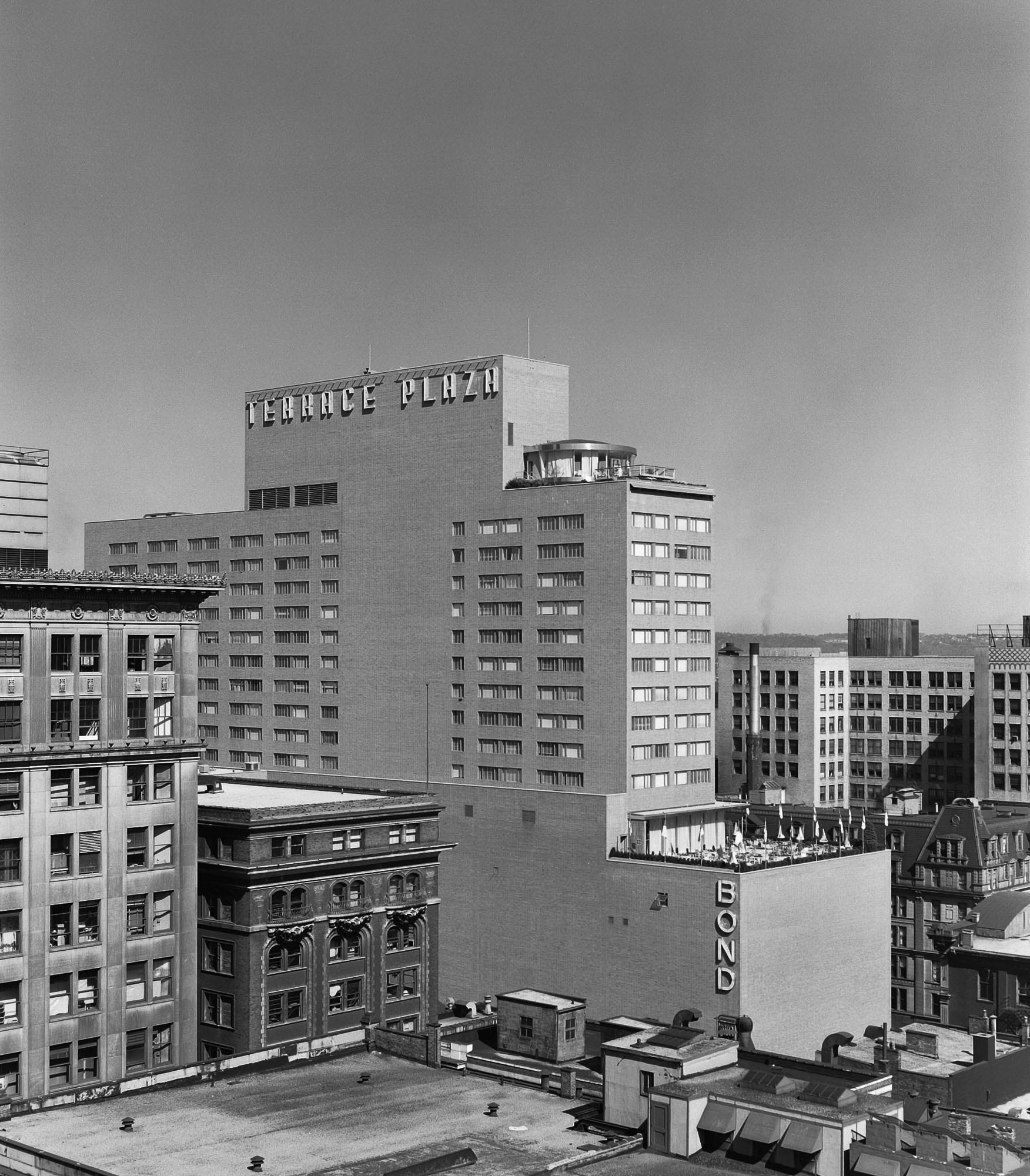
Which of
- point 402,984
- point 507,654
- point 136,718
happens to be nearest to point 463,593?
point 507,654

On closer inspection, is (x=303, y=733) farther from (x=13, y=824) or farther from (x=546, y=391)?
(x=13, y=824)

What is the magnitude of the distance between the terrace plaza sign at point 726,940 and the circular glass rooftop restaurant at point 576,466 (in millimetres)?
45693

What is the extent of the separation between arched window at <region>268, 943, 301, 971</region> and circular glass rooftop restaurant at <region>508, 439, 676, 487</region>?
59443 mm

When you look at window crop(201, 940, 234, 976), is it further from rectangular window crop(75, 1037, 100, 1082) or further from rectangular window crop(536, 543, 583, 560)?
rectangular window crop(536, 543, 583, 560)

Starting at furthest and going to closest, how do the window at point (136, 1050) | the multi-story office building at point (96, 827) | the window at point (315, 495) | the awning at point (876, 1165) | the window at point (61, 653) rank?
1. the window at point (315, 495)
2. the window at point (136, 1050)
3. the window at point (61, 653)
4. the multi-story office building at point (96, 827)
5. the awning at point (876, 1165)

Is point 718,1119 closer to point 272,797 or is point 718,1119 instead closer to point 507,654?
point 272,797

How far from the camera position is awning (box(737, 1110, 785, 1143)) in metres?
69.6

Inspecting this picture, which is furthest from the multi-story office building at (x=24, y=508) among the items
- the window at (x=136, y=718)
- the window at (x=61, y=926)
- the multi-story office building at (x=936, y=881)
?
the multi-story office building at (x=936, y=881)

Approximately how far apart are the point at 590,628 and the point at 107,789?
Answer: 62.1 meters

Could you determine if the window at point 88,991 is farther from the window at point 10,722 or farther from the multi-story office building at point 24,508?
the multi-story office building at point 24,508

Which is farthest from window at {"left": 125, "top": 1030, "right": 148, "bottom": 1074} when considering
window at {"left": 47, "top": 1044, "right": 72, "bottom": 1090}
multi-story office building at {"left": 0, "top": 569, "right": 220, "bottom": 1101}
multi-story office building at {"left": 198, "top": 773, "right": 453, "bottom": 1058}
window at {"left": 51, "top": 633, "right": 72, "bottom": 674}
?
window at {"left": 51, "top": 633, "right": 72, "bottom": 674}

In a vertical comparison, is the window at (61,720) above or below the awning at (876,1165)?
above

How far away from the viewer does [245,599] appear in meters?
196

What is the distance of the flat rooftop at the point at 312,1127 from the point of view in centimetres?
7288
